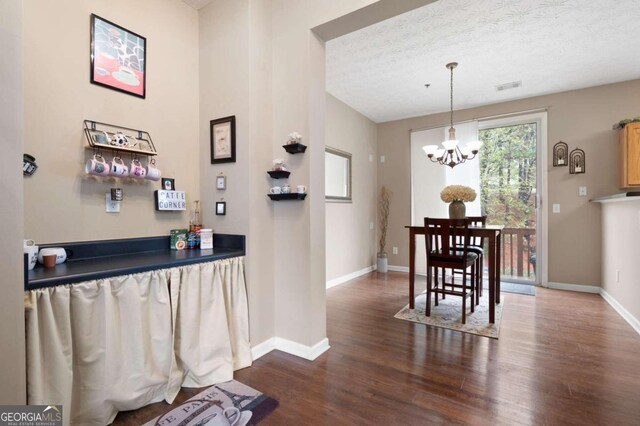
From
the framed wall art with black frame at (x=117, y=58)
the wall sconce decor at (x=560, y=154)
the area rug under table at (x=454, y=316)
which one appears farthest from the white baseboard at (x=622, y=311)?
the framed wall art with black frame at (x=117, y=58)

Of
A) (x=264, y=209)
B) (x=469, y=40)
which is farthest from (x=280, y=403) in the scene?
(x=469, y=40)

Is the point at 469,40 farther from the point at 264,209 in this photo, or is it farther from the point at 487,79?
the point at 264,209

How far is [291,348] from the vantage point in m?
2.25

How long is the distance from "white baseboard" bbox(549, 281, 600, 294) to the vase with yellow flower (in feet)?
7.15

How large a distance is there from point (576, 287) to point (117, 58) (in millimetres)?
5601

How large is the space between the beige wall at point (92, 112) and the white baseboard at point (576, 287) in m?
4.79

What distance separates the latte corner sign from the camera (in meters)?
2.13

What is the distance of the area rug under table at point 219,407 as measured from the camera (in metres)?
1.49

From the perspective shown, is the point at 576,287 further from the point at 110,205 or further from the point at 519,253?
the point at 110,205

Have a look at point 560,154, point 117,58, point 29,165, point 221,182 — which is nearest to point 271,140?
point 221,182

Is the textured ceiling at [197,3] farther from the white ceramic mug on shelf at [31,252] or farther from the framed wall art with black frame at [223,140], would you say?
the white ceramic mug on shelf at [31,252]

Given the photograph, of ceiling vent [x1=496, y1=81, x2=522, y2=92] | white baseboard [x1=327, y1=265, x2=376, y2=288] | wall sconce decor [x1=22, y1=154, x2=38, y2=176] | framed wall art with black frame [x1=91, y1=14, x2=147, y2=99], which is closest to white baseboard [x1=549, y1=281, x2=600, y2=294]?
white baseboard [x1=327, y1=265, x2=376, y2=288]

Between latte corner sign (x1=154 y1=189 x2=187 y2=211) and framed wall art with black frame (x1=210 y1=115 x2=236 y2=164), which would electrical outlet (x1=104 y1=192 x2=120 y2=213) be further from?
framed wall art with black frame (x1=210 y1=115 x2=236 y2=164)

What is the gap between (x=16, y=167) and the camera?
1.17 meters
